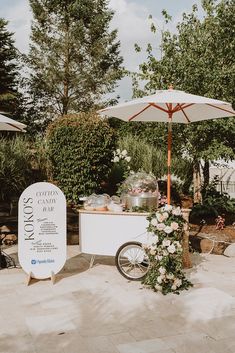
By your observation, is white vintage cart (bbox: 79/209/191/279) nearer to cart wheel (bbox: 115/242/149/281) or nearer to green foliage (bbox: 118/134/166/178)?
cart wheel (bbox: 115/242/149/281)

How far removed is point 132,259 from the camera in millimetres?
6184

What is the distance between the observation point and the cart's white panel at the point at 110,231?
6.14 m

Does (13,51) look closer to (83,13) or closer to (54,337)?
(83,13)

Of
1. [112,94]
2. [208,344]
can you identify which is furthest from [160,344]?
[112,94]

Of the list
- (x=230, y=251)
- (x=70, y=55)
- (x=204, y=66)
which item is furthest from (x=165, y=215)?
(x=70, y=55)

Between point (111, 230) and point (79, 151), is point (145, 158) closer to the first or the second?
point (79, 151)

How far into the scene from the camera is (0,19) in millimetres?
25250

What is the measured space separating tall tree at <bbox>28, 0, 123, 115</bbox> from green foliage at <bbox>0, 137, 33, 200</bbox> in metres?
19.5

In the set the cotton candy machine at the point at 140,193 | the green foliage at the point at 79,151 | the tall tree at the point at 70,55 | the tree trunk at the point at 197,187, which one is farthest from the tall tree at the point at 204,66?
the tall tree at the point at 70,55

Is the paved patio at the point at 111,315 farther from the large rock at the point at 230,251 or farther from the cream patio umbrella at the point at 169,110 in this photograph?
the cream patio umbrella at the point at 169,110

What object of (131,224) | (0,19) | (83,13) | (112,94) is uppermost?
(83,13)

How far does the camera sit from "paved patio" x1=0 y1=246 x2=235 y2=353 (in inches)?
155

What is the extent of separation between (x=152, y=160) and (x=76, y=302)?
23.6 feet

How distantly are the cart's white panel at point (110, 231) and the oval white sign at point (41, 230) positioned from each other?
1.62 ft
